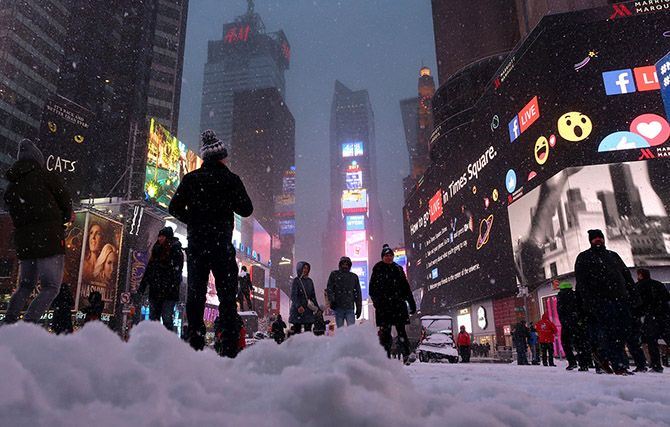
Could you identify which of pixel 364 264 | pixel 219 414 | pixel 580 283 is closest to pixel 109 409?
pixel 219 414

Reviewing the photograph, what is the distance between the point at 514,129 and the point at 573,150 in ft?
19.0

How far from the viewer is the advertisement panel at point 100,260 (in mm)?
27125

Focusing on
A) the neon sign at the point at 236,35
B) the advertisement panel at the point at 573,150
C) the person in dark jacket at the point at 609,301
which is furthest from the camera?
the neon sign at the point at 236,35

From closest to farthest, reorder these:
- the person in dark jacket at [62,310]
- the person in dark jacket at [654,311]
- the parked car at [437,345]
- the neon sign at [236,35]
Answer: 1. the person in dark jacket at [654,311]
2. the person in dark jacket at [62,310]
3. the parked car at [437,345]
4. the neon sign at [236,35]

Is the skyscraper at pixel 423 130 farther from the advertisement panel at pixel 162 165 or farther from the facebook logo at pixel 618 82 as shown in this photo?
the facebook logo at pixel 618 82

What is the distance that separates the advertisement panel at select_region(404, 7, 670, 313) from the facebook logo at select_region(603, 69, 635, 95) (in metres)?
0.05

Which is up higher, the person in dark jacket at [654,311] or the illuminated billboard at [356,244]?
the illuminated billboard at [356,244]

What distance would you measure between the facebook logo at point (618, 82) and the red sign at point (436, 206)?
72.8ft

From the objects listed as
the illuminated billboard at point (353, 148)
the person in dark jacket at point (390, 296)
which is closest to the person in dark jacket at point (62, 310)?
the person in dark jacket at point (390, 296)

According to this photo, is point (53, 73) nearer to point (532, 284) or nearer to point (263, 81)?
point (532, 284)

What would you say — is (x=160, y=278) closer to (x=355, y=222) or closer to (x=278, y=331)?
(x=278, y=331)

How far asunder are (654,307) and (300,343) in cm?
720

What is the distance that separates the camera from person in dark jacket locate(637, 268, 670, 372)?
6.71 m

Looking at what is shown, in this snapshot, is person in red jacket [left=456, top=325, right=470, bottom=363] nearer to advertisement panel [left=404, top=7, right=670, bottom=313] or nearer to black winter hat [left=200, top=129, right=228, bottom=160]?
advertisement panel [left=404, top=7, right=670, bottom=313]
